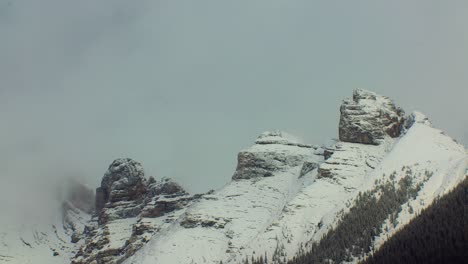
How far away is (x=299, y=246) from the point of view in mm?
181250

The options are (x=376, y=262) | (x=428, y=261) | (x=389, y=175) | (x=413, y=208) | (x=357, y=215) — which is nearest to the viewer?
(x=428, y=261)

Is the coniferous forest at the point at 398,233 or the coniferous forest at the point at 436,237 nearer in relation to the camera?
the coniferous forest at the point at 436,237

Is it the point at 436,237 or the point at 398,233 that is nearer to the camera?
the point at 436,237

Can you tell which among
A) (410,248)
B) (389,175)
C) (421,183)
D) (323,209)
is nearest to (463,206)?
(410,248)

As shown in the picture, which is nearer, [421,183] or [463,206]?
[463,206]

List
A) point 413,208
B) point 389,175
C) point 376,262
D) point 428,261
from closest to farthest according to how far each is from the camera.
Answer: point 428,261 → point 376,262 → point 413,208 → point 389,175

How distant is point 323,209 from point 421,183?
114ft

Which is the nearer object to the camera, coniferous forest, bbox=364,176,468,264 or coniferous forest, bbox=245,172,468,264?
coniferous forest, bbox=364,176,468,264

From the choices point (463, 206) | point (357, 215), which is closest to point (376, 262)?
point (463, 206)

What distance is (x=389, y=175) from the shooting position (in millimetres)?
186125

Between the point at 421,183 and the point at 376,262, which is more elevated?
the point at 421,183

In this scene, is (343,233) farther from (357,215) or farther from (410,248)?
(410,248)

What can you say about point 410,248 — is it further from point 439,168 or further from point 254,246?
point 254,246

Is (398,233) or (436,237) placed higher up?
(436,237)
